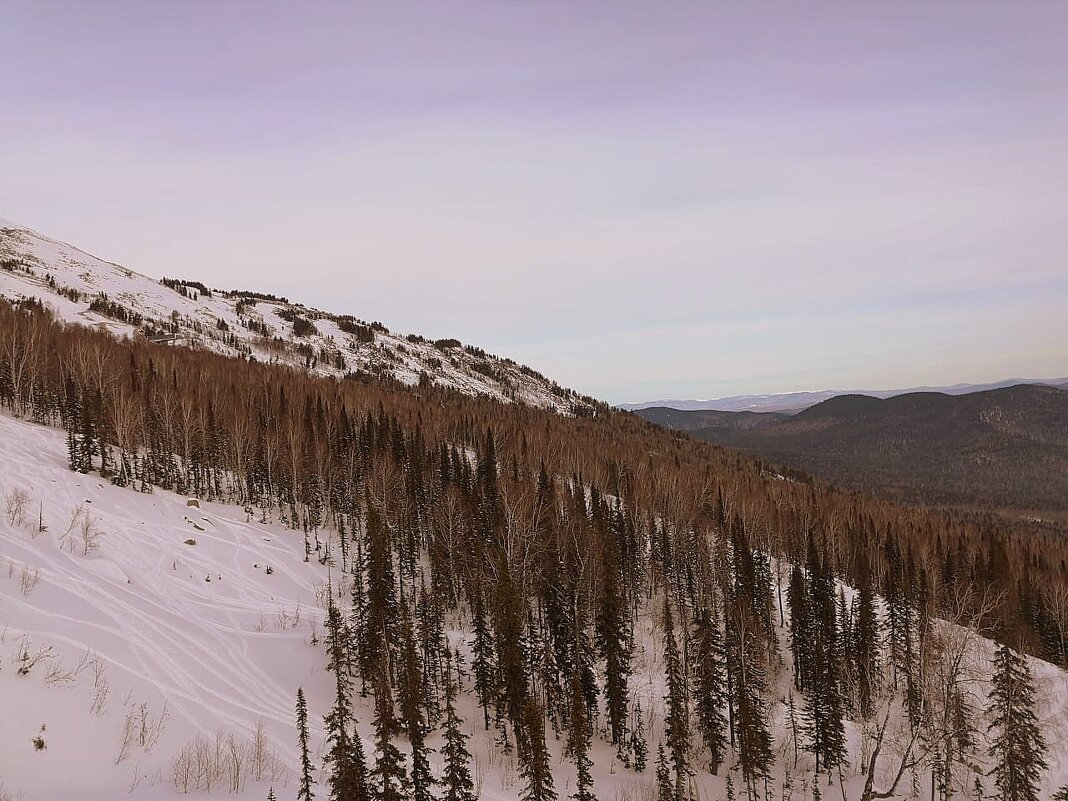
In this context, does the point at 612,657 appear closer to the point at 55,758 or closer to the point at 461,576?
the point at 461,576

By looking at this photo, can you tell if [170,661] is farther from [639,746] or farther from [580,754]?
[639,746]

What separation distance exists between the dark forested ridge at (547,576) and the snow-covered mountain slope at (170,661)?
1.89m

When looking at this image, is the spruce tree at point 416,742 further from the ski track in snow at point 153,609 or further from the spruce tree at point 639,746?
the spruce tree at point 639,746

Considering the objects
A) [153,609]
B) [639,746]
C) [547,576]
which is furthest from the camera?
[547,576]

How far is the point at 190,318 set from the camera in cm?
14512

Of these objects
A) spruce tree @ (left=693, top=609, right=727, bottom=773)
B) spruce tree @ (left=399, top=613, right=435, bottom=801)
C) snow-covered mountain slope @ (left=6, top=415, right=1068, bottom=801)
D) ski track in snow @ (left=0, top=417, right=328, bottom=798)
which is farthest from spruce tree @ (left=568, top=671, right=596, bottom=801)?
ski track in snow @ (left=0, top=417, right=328, bottom=798)

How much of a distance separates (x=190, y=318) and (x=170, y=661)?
15020 cm

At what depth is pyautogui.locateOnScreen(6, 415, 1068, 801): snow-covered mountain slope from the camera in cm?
1493

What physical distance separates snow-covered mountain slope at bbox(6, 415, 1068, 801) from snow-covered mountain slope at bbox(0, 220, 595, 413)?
86.6 metres

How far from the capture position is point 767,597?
174 feet

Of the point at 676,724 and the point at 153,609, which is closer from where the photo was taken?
the point at 153,609

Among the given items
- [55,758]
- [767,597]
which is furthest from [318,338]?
[55,758]

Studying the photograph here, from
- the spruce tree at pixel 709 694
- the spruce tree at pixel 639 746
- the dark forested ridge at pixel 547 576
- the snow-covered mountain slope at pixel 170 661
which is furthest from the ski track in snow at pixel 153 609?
the spruce tree at pixel 709 694

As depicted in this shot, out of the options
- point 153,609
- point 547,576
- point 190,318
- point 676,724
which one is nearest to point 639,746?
point 676,724
